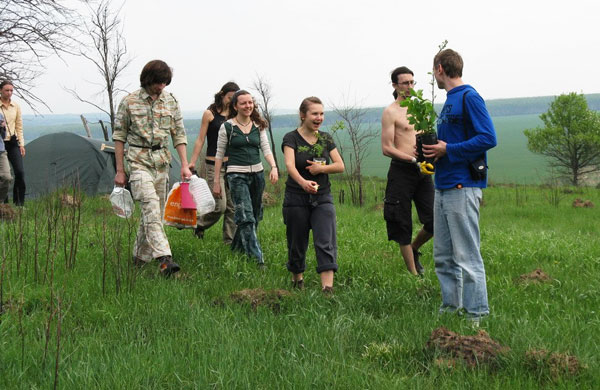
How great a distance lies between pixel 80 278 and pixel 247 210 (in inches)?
77.7

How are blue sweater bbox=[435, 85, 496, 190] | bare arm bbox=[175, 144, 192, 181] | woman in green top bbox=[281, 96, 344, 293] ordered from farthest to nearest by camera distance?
bare arm bbox=[175, 144, 192, 181] → woman in green top bbox=[281, 96, 344, 293] → blue sweater bbox=[435, 85, 496, 190]

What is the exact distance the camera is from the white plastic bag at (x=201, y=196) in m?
6.62

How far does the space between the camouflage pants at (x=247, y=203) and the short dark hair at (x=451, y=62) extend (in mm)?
3000

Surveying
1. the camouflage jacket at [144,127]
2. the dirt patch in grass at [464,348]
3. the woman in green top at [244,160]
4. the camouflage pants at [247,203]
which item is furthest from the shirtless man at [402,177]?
the dirt patch in grass at [464,348]

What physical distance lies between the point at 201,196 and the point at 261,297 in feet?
6.24

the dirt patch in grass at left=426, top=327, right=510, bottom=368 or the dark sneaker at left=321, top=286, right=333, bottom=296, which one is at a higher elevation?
the dirt patch in grass at left=426, top=327, right=510, bottom=368

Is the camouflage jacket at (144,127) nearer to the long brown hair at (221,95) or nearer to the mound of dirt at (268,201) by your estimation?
the long brown hair at (221,95)

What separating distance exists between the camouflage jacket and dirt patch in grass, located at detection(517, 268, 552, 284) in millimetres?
3896

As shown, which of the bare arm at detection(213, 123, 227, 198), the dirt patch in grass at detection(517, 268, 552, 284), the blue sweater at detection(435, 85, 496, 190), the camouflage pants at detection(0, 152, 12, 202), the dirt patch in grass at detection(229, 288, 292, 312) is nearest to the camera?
the blue sweater at detection(435, 85, 496, 190)

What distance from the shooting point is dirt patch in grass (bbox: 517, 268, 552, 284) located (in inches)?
243

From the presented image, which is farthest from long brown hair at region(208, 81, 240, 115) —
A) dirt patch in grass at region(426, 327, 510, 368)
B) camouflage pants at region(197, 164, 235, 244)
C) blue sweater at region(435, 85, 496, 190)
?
dirt patch in grass at region(426, 327, 510, 368)

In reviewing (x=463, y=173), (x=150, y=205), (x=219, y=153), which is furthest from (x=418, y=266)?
(x=150, y=205)

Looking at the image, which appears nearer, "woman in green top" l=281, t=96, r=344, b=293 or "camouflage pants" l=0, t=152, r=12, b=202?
"woman in green top" l=281, t=96, r=344, b=293

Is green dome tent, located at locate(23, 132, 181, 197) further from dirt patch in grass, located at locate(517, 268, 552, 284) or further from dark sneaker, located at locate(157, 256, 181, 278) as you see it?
dirt patch in grass, located at locate(517, 268, 552, 284)
